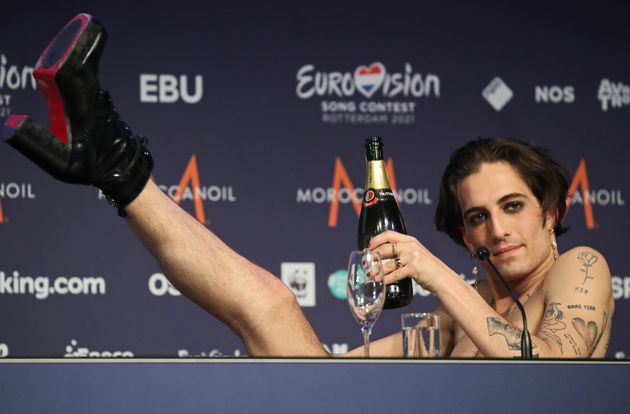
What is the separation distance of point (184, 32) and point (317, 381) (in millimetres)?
2497

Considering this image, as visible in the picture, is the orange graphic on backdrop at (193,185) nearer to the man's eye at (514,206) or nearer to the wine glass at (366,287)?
the man's eye at (514,206)

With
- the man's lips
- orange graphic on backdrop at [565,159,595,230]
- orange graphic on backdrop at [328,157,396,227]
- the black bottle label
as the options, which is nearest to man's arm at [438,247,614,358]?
the man's lips

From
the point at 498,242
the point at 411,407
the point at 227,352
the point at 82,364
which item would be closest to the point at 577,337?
the point at 498,242

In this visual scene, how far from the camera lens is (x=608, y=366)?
1.19 m

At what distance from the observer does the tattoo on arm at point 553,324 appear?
174cm

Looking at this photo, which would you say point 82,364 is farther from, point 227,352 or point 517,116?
point 517,116

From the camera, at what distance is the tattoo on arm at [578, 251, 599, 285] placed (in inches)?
74.7

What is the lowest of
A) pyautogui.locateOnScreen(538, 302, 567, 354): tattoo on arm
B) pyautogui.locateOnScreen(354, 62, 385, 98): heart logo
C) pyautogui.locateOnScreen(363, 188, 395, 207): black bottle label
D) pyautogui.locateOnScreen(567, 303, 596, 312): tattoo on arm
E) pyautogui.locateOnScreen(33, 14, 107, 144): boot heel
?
pyautogui.locateOnScreen(538, 302, 567, 354): tattoo on arm

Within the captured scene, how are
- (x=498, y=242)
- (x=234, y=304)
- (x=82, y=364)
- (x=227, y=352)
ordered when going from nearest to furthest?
1. (x=82, y=364)
2. (x=234, y=304)
3. (x=498, y=242)
4. (x=227, y=352)

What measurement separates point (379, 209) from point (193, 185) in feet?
4.51

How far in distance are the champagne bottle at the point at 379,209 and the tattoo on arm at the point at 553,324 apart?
0.31 m

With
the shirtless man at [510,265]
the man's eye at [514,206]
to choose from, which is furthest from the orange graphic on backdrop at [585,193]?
the man's eye at [514,206]

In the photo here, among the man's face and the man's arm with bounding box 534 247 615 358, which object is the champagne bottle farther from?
the man's arm with bounding box 534 247 615 358

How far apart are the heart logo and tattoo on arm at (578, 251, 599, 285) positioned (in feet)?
5.23
